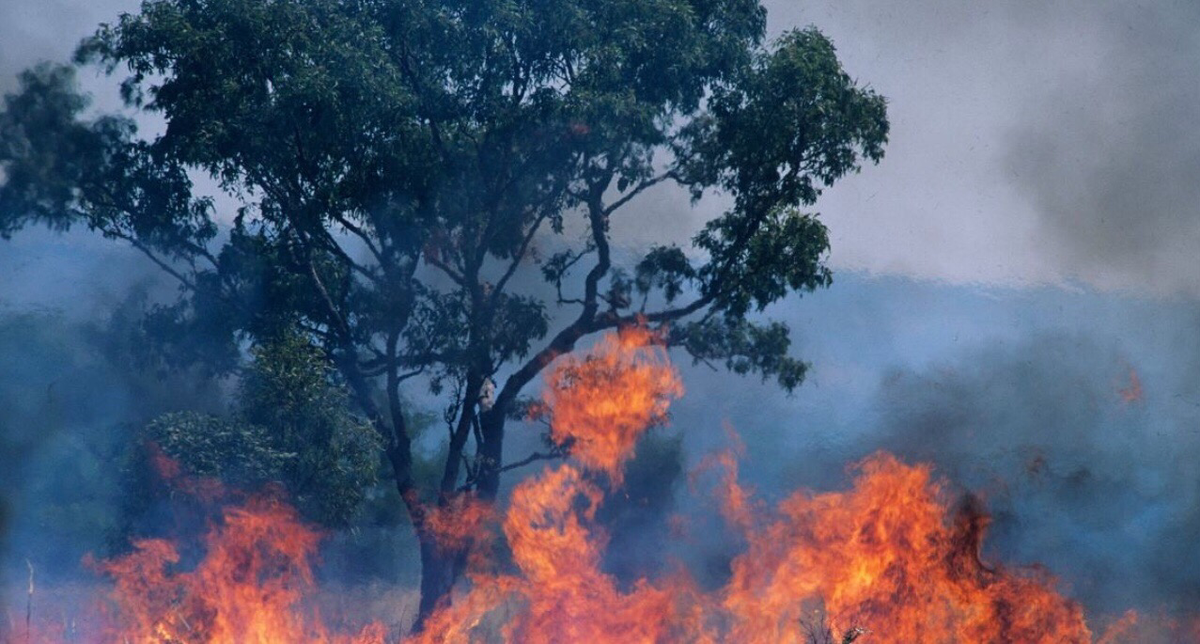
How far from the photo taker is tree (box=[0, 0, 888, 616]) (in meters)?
22.8

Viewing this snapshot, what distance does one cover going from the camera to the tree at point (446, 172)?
22828 millimetres

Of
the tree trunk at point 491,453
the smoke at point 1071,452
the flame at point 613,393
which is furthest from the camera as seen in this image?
the tree trunk at point 491,453

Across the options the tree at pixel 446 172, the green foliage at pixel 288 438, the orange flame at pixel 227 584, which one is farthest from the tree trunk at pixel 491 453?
the orange flame at pixel 227 584

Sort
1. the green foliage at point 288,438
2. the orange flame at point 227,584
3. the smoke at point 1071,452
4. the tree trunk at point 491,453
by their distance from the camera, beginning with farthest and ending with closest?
the tree trunk at point 491,453
the smoke at point 1071,452
the orange flame at point 227,584
the green foliage at point 288,438

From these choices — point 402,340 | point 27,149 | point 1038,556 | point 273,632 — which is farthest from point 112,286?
point 1038,556

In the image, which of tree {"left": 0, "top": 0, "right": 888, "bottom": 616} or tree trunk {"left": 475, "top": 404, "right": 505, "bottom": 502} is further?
tree trunk {"left": 475, "top": 404, "right": 505, "bottom": 502}

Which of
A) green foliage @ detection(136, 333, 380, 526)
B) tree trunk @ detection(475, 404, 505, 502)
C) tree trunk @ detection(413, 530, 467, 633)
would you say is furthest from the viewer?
tree trunk @ detection(475, 404, 505, 502)

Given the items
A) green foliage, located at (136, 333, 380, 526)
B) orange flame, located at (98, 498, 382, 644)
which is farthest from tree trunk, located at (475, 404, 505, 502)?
orange flame, located at (98, 498, 382, 644)

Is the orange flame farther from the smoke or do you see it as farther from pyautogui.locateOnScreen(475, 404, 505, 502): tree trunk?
the smoke

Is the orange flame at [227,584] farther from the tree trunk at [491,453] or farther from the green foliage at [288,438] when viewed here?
the tree trunk at [491,453]

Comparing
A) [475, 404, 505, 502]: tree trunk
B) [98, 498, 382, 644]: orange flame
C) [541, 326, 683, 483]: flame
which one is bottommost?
[98, 498, 382, 644]: orange flame

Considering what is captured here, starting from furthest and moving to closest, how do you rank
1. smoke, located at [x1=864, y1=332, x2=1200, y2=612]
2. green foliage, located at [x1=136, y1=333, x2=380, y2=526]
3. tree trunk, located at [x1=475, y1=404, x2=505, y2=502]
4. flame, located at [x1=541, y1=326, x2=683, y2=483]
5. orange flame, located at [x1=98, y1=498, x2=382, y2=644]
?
tree trunk, located at [x1=475, y1=404, x2=505, y2=502] → flame, located at [x1=541, y1=326, x2=683, y2=483] → smoke, located at [x1=864, y1=332, x2=1200, y2=612] → orange flame, located at [x1=98, y1=498, x2=382, y2=644] → green foliage, located at [x1=136, y1=333, x2=380, y2=526]

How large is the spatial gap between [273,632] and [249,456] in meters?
3.65

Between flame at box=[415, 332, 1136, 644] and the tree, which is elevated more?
the tree
